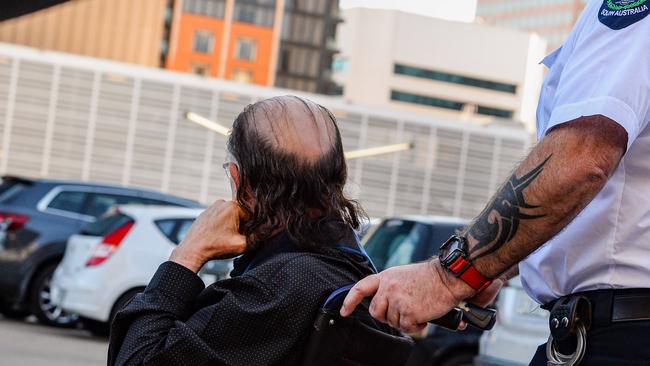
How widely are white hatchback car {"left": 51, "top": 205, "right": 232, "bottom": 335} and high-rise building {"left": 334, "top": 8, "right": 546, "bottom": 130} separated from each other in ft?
380

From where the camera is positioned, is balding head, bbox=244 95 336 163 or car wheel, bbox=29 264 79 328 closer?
balding head, bbox=244 95 336 163

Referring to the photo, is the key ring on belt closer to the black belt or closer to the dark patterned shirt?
the black belt

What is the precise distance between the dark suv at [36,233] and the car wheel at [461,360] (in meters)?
6.49

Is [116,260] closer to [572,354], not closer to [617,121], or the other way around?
[572,354]

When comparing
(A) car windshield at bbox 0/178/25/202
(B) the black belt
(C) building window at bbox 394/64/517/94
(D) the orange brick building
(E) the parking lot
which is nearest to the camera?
(B) the black belt

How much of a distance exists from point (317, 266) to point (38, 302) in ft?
38.8

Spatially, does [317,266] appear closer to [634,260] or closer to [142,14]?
[634,260]

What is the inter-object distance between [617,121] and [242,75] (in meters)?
115

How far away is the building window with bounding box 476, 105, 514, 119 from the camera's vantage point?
447 ft

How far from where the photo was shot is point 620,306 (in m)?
2.26

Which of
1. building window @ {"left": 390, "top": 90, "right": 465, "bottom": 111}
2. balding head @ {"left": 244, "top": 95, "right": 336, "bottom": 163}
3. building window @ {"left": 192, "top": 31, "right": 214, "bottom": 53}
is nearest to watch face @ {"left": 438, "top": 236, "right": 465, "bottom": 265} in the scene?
balding head @ {"left": 244, "top": 95, "right": 336, "bottom": 163}

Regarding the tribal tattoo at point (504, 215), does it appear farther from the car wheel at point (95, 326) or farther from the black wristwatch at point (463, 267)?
the car wheel at point (95, 326)

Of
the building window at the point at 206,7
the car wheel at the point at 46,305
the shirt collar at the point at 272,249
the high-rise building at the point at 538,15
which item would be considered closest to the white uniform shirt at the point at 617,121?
the shirt collar at the point at 272,249

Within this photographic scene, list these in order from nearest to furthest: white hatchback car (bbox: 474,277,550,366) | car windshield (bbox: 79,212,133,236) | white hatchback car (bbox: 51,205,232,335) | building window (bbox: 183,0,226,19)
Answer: white hatchback car (bbox: 474,277,550,366) < white hatchback car (bbox: 51,205,232,335) < car windshield (bbox: 79,212,133,236) < building window (bbox: 183,0,226,19)
